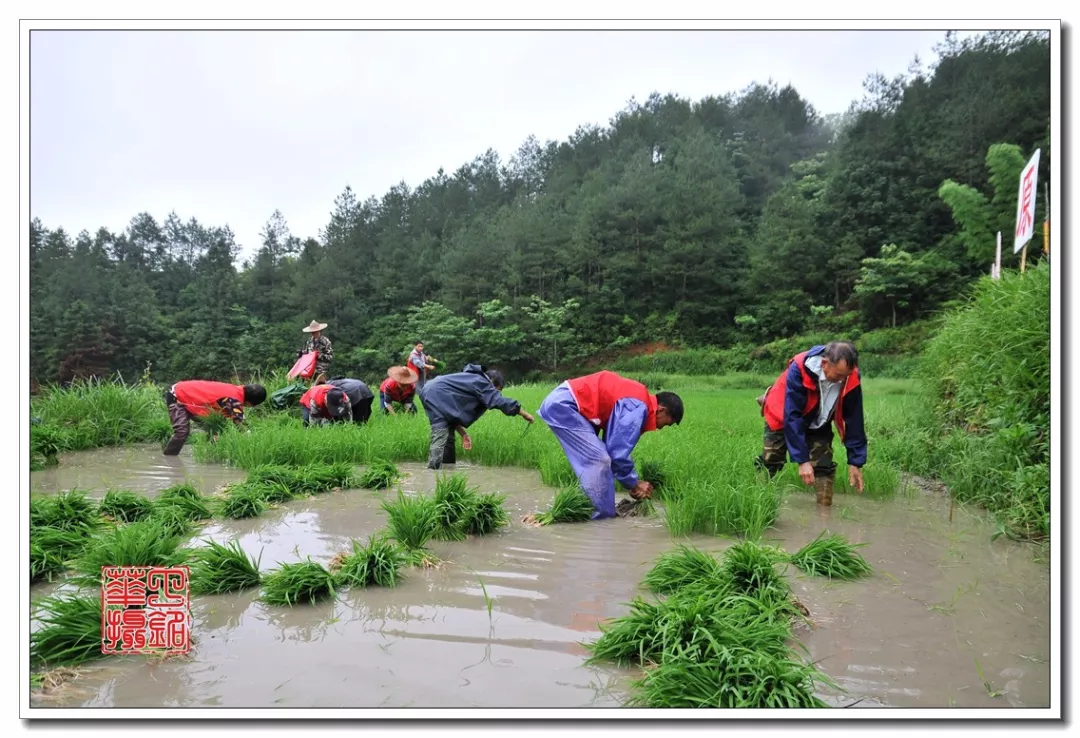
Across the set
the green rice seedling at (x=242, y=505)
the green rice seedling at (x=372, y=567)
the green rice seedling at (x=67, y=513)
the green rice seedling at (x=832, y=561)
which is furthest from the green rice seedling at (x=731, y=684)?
the green rice seedling at (x=67, y=513)

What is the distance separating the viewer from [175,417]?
689 centimetres

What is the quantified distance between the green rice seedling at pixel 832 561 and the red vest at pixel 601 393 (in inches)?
53.8

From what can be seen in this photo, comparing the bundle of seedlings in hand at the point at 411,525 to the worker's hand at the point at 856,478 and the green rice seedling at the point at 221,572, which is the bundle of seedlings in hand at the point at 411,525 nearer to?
the green rice seedling at the point at 221,572

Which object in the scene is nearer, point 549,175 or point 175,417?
point 175,417

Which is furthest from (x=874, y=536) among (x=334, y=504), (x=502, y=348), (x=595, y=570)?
(x=502, y=348)

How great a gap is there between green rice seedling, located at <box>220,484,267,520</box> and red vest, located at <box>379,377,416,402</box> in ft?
13.3

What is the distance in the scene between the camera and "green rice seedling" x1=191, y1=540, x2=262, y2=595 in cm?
276

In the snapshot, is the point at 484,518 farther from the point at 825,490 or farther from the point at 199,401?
the point at 199,401

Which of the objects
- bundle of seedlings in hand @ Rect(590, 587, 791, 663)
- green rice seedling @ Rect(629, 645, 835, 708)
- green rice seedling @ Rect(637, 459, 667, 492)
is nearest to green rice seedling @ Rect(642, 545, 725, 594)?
bundle of seedlings in hand @ Rect(590, 587, 791, 663)

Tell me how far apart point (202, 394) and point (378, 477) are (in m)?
2.93

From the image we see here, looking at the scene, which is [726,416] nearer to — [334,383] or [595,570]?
[334,383]

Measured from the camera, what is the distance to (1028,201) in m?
3.66

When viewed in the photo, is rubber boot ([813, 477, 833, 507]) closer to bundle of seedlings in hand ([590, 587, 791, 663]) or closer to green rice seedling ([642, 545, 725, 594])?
green rice seedling ([642, 545, 725, 594])

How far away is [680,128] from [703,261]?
11730mm
